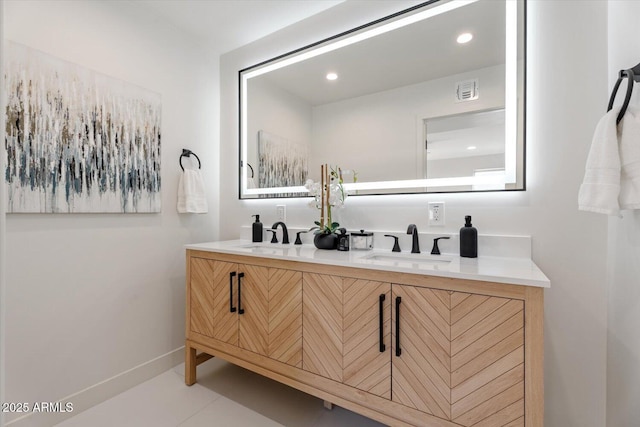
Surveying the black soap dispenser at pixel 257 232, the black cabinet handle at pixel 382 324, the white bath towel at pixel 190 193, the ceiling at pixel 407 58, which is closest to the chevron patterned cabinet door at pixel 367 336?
the black cabinet handle at pixel 382 324

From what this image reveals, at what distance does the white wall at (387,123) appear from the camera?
1.60m

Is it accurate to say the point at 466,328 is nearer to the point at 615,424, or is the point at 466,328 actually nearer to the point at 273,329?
the point at 615,424

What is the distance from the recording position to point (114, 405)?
1.73 metres

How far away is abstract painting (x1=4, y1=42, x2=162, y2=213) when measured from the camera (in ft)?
4.80

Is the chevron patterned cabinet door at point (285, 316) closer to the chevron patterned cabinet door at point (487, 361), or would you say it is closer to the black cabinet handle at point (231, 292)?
the black cabinet handle at point (231, 292)

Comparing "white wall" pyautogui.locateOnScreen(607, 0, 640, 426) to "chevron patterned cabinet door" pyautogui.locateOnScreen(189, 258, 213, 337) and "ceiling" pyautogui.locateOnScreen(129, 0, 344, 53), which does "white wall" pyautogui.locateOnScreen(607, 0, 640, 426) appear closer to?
"ceiling" pyautogui.locateOnScreen(129, 0, 344, 53)

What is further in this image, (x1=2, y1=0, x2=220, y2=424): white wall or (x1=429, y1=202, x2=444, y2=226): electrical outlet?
(x1=429, y1=202, x2=444, y2=226): electrical outlet

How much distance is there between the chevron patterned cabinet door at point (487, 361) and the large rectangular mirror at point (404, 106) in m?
0.70

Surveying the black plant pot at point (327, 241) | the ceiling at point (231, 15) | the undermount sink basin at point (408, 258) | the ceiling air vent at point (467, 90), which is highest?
the ceiling at point (231, 15)

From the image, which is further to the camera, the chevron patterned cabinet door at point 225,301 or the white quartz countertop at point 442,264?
the chevron patterned cabinet door at point 225,301

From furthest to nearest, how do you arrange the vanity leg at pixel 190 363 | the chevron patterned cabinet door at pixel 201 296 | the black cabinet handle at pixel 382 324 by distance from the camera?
the vanity leg at pixel 190 363 → the chevron patterned cabinet door at pixel 201 296 → the black cabinet handle at pixel 382 324

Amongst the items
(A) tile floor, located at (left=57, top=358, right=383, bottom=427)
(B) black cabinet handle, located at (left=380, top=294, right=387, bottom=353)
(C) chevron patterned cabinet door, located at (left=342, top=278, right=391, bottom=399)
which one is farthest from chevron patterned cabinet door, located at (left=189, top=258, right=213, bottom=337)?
(B) black cabinet handle, located at (left=380, top=294, right=387, bottom=353)

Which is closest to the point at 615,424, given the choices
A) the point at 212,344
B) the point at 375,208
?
the point at 375,208

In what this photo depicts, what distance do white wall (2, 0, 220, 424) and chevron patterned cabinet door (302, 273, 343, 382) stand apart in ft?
3.96
